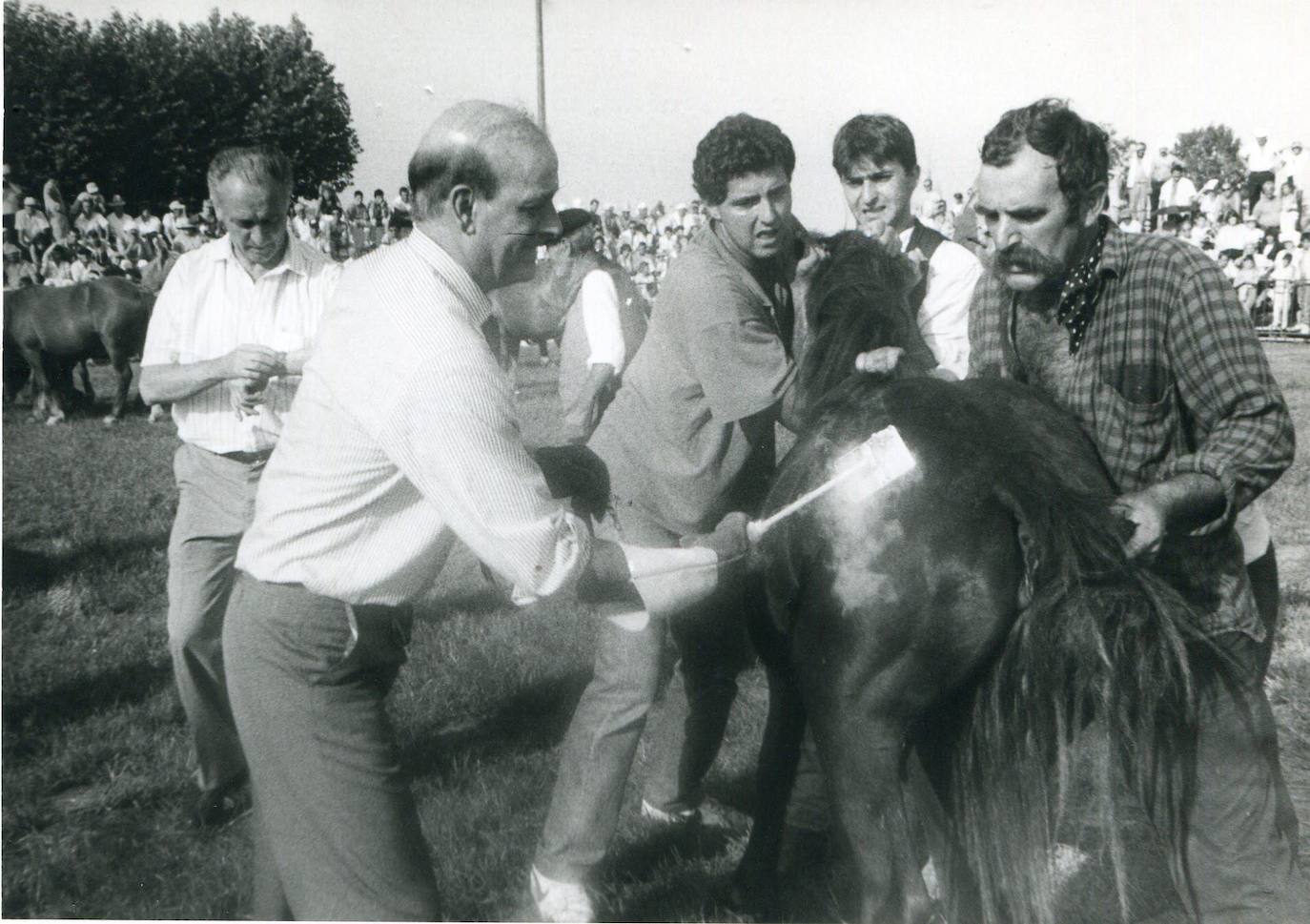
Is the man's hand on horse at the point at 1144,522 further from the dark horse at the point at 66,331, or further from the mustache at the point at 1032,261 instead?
the dark horse at the point at 66,331

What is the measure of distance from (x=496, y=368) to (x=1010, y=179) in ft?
4.03

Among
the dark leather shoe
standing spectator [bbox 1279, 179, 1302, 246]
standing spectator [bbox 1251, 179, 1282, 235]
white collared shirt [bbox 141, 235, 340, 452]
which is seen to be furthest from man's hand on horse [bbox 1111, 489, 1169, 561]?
standing spectator [bbox 1251, 179, 1282, 235]

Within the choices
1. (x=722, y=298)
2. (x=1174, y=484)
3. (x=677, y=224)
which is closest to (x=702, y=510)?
(x=722, y=298)

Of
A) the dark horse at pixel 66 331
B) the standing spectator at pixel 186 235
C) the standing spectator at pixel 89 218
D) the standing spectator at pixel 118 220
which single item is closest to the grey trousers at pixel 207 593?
the dark horse at pixel 66 331

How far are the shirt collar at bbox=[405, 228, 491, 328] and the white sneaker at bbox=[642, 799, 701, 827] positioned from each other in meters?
1.97

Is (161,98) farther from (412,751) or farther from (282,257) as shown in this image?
(412,751)

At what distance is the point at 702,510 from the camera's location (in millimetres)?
3111

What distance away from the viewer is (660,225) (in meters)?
20.0

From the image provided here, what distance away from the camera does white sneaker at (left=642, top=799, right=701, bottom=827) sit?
11.5 ft

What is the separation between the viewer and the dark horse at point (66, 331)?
1185cm

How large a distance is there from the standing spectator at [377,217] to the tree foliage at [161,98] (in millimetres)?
1858

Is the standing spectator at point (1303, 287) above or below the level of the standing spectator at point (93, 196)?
below

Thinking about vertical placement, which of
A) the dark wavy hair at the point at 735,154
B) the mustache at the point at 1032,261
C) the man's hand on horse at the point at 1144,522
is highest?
the dark wavy hair at the point at 735,154

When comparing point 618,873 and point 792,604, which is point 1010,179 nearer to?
point 792,604
